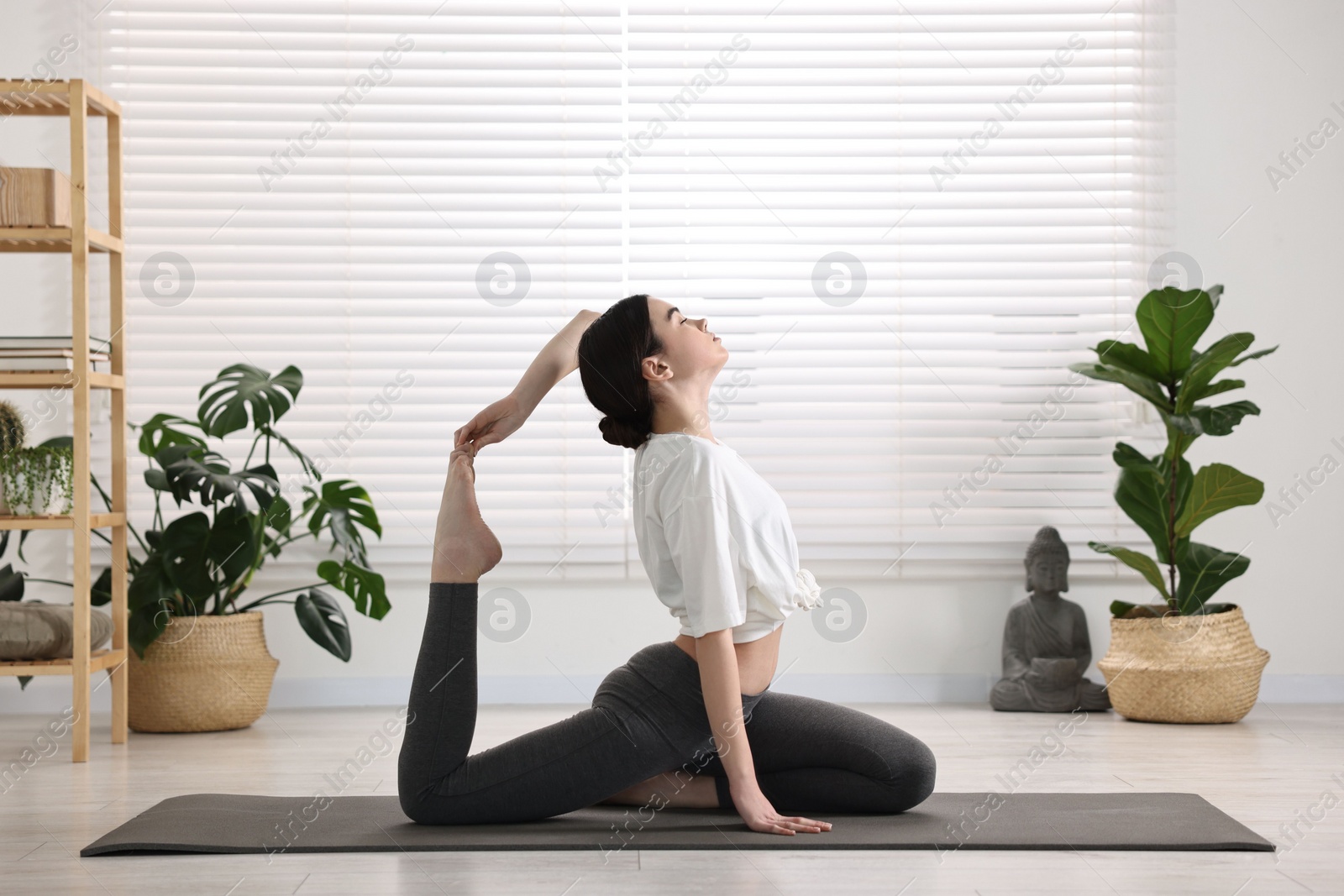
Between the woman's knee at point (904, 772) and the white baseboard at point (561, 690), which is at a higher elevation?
the woman's knee at point (904, 772)

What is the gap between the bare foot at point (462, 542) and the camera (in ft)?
5.89

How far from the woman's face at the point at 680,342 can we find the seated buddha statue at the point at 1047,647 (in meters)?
1.77

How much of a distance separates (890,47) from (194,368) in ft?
7.27

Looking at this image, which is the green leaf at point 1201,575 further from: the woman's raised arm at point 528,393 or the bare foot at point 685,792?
the woman's raised arm at point 528,393

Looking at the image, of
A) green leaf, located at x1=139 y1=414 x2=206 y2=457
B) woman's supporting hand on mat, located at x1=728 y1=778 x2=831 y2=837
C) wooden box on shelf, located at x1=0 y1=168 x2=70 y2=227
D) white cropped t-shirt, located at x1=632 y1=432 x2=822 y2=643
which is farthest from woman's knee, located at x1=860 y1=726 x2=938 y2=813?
wooden box on shelf, located at x1=0 y1=168 x2=70 y2=227

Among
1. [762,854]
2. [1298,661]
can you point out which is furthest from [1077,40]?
[762,854]

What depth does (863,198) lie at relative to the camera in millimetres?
3420

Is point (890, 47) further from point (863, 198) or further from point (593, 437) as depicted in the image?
point (593, 437)

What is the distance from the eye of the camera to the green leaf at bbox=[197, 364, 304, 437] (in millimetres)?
2773

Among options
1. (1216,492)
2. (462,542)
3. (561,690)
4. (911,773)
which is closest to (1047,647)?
(1216,492)

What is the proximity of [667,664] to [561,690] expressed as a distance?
1.60m

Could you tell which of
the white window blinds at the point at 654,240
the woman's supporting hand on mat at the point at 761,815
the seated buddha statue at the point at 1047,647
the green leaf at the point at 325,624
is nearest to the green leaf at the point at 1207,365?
the white window blinds at the point at 654,240

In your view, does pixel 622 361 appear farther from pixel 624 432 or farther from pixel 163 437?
pixel 163 437

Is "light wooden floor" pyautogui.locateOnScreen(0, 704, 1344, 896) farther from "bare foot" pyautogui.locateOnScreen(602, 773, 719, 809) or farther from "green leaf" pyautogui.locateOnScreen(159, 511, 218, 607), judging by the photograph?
"green leaf" pyautogui.locateOnScreen(159, 511, 218, 607)
